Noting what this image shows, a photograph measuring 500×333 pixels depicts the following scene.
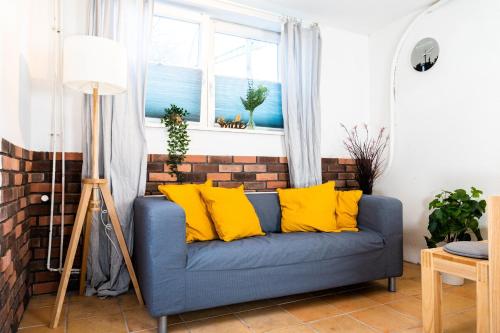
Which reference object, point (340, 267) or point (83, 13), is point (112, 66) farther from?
point (340, 267)

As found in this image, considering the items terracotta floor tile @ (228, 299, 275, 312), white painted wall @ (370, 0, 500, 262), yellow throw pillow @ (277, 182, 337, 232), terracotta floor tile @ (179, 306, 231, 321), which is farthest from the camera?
white painted wall @ (370, 0, 500, 262)

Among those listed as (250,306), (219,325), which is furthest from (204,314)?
(250,306)

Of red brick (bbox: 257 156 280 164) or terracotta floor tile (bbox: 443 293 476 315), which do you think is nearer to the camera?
terracotta floor tile (bbox: 443 293 476 315)

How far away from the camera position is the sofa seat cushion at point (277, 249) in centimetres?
196

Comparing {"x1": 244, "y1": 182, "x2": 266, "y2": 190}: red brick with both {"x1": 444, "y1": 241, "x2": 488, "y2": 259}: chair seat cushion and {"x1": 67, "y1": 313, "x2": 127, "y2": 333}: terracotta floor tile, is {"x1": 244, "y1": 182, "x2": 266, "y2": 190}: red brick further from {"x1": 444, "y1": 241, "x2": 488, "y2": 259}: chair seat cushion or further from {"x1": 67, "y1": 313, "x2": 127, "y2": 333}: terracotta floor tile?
{"x1": 444, "y1": 241, "x2": 488, "y2": 259}: chair seat cushion

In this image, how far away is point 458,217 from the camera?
8.23ft

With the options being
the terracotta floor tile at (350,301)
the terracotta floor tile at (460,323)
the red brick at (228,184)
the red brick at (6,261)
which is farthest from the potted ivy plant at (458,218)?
the red brick at (6,261)

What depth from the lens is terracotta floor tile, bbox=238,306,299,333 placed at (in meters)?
1.96

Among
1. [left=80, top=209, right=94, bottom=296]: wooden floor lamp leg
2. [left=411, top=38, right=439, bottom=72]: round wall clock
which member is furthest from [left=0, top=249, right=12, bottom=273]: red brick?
[left=411, top=38, right=439, bottom=72]: round wall clock

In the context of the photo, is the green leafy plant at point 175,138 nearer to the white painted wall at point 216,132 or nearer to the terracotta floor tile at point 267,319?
the white painted wall at point 216,132

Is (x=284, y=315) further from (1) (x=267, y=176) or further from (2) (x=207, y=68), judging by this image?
(2) (x=207, y=68)

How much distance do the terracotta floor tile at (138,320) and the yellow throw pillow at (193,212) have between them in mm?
511

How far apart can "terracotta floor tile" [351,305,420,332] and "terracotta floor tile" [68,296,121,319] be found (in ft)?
5.07

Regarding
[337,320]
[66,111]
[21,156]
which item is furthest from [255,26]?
[337,320]
